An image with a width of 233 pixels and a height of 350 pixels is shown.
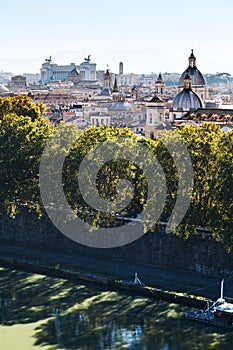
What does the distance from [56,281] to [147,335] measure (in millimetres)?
5685

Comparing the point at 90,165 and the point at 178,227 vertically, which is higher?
the point at 90,165

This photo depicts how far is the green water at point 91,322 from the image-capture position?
2000cm

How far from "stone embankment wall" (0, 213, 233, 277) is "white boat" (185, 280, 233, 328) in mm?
3201

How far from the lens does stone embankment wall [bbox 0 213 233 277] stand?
25.2 m

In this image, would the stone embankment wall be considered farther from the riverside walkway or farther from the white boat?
the white boat

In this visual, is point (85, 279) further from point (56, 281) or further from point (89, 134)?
point (89, 134)

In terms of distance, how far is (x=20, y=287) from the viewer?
24656mm

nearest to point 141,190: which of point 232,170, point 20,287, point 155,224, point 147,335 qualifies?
point 155,224

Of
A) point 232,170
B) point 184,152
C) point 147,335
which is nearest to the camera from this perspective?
point 147,335

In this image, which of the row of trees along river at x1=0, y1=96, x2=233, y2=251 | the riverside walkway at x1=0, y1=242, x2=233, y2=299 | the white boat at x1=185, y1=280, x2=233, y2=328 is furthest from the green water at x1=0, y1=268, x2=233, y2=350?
the row of trees along river at x1=0, y1=96, x2=233, y2=251

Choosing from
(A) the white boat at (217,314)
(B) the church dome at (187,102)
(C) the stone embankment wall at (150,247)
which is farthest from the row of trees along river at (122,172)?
(B) the church dome at (187,102)

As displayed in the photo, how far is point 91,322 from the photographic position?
21.6 m

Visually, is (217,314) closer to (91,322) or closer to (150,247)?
(91,322)

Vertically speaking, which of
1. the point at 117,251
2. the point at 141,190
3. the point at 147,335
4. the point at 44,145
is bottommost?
the point at 147,335
